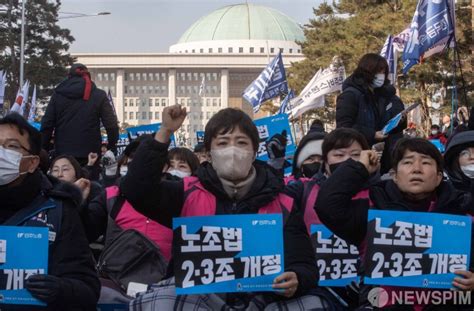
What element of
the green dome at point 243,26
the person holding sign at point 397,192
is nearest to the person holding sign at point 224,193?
the person holding sign at point 397,192

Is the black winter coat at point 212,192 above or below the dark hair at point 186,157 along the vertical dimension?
below

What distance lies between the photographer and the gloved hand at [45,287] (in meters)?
3.71

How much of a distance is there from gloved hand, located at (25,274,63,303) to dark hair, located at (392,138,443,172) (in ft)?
5.22

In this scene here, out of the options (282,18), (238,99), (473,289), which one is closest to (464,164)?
(473,289)

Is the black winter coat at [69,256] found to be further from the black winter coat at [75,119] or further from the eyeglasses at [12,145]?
the black winter coat at [75,119]

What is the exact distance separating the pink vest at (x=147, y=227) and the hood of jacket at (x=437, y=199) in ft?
3.92

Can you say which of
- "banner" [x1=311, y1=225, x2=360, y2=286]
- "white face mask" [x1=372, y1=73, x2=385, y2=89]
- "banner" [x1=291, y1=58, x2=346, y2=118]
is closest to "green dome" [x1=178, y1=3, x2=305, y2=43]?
"banner" [x1=291, y1=58, x2=346, y2=118]

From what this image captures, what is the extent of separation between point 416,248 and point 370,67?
3193mm

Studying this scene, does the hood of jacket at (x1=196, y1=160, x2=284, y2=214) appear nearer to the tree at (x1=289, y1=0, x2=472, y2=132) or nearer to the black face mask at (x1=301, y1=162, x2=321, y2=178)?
the black face mask at (x1=301, y1=162, x2=321, y2=178)

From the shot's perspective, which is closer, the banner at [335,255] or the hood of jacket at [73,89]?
the banner at [335,255]

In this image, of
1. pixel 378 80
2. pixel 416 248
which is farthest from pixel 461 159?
pixel 378 80

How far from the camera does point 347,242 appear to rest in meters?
4.60

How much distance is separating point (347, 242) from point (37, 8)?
4533 cm

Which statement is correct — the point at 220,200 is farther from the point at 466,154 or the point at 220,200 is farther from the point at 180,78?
A: the point at 180,78
